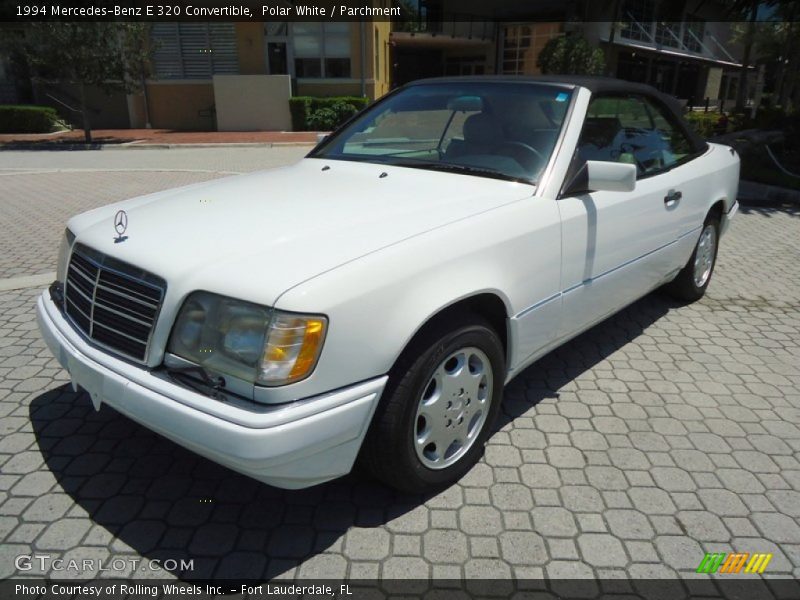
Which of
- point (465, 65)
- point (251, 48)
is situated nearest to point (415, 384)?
point (251, 48)

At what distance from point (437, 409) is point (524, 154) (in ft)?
4.60

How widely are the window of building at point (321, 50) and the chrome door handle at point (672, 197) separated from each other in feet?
69.9

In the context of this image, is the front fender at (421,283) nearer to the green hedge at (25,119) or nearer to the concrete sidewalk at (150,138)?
the concrete sidewalk at (150,138)

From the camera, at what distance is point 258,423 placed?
6.34ft

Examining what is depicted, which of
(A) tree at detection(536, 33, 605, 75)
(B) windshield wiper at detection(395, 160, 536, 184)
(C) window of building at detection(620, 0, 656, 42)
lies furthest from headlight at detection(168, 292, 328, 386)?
(C) window of building at detection(620, 0, 656, 42)

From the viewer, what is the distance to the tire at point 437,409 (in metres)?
2.29

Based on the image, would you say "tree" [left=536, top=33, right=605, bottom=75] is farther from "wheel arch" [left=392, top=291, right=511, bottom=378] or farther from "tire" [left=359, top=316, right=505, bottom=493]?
"tire" [left=359, top=316, right=505, bottom=493]

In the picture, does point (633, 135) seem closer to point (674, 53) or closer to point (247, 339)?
point (247, 339)

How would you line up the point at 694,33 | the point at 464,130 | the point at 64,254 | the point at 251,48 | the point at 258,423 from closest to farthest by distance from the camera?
1. the point at 258,423
2. the point at 64,254
3. the point at 464,130
4. the point at 251,48
5. the point at 694,33

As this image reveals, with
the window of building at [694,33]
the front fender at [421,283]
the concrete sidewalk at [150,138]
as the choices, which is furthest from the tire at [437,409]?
the window of building at [694,33]

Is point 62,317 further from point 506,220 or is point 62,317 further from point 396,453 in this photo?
point 506,220

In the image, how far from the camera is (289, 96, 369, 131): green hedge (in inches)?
859

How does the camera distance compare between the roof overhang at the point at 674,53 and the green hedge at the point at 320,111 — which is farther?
the roof overhang at the point at 674,53

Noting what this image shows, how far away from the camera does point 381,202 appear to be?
271 cm
